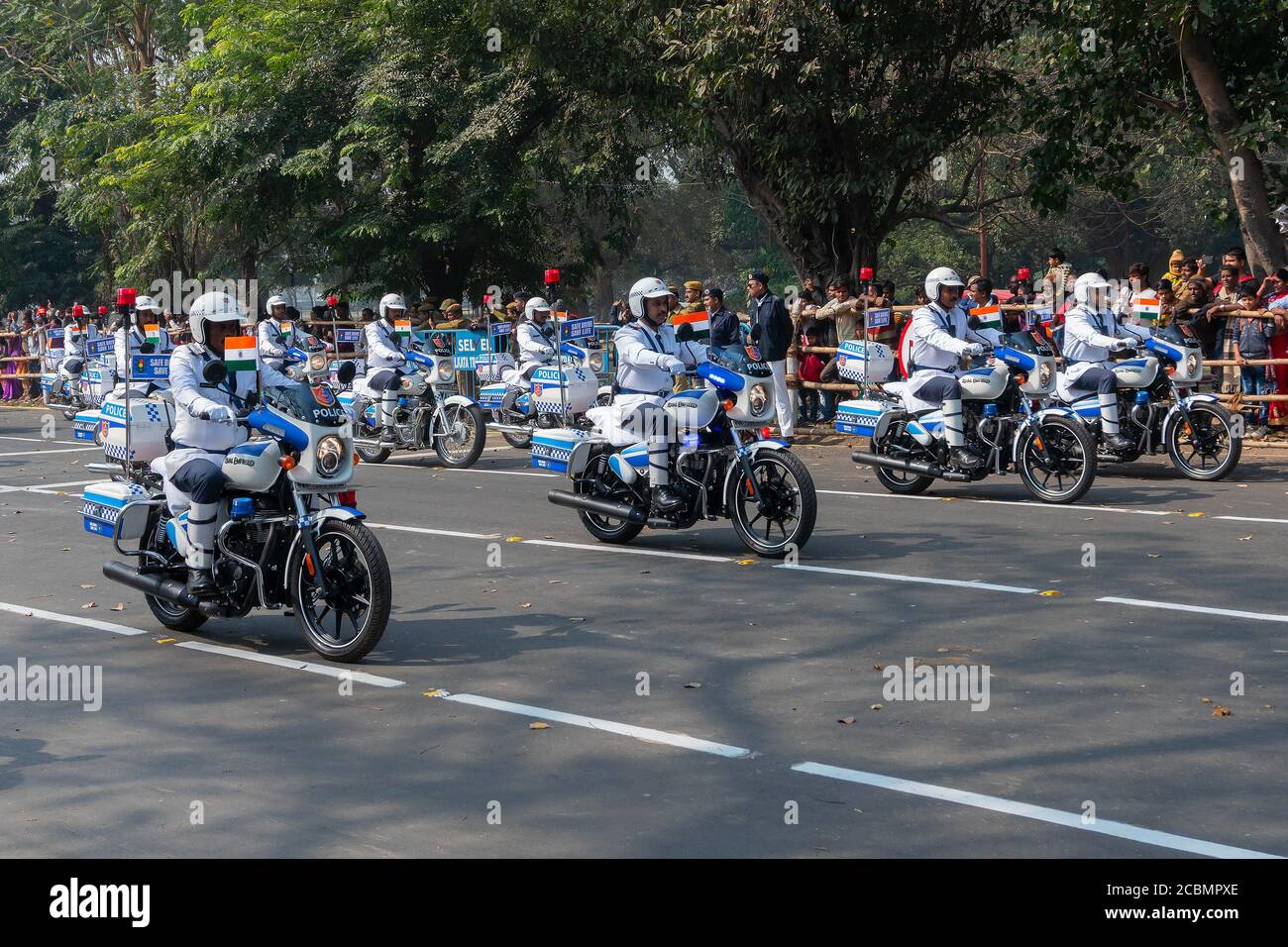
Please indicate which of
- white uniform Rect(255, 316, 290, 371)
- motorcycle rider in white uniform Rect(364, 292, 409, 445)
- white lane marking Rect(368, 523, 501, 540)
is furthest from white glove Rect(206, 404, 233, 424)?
white uniform Rect(255, 316, 290, 371)

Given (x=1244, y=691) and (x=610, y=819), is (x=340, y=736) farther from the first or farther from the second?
(x=1244, y=691)

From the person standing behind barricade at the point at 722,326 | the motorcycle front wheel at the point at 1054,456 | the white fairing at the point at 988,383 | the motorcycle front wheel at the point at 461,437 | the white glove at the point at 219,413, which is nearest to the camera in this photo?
the white glove at the point at 219,413

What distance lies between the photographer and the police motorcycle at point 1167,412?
14.8 meters

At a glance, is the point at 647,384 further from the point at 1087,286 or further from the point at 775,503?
the point at 1087,286

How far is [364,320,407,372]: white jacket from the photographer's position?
63.1 feet

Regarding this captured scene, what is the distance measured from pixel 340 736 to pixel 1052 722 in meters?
3.08

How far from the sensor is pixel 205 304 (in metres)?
8.71

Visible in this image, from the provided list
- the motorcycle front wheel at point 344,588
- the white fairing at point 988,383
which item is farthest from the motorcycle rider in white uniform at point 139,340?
the white fairing at point 988,383

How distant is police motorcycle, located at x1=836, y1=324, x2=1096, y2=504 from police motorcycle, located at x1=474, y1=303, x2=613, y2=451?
11.5 feet

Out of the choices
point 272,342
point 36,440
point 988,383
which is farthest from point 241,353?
point 36,440

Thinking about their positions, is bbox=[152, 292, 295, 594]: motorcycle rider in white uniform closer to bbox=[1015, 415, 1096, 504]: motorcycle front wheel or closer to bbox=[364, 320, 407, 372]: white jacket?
bbox=[1015, 415, 1096, 504]: motorcycle front wheel

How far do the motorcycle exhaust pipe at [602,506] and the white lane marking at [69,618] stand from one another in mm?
3713

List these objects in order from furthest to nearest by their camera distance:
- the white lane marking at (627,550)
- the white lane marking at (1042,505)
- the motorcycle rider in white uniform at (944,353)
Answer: the motorcycle rider in white uniform at (944,353) < the white lane marking at (1042,505) < the white lane marking at (627,550)

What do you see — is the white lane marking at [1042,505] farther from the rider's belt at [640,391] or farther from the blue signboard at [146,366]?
the blue signboard at [146,366]
